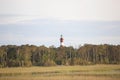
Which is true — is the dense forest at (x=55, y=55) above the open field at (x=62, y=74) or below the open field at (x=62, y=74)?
above

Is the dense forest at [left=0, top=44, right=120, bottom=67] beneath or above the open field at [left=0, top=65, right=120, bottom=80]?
above

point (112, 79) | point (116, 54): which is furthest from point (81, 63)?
point (112, 79)

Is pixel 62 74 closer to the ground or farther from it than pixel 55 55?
closer to the ground

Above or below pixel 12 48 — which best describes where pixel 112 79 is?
below

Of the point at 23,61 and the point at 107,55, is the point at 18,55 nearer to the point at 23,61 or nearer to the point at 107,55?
the point at 23,61

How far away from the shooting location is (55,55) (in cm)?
2491

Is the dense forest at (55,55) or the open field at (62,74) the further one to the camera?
the dense forest at (55,55)

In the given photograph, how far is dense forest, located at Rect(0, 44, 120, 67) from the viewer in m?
22.2

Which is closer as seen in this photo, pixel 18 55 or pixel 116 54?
pixel 18 55

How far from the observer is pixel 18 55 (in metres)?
22.4

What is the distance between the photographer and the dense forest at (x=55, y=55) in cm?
2223

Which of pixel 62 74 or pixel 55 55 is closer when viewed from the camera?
pixel 62 74

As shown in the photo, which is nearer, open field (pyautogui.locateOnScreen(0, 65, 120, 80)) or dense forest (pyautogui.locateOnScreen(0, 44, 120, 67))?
open field (pyautogui.locateOnScreen(0, 65, 120, 80))

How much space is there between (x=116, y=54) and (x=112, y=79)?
1169 cm
